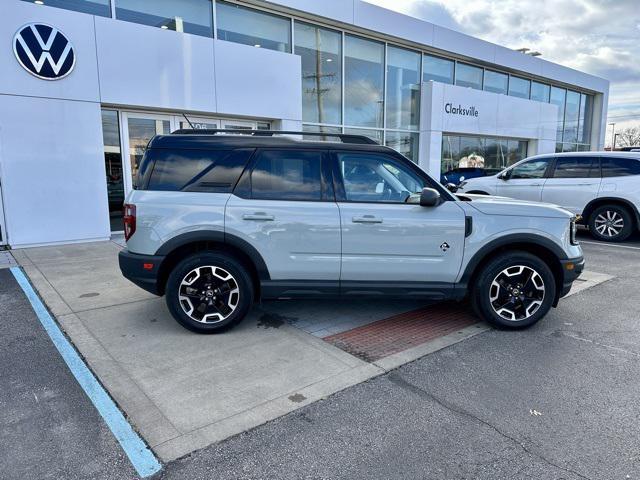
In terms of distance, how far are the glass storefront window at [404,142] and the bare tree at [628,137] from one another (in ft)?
231

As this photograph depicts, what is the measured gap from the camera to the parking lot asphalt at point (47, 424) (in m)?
2.47

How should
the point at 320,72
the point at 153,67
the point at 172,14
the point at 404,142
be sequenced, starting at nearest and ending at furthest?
the point at 153,67 → the point at 172,14 → the point at 320,72 → the point at 404,142

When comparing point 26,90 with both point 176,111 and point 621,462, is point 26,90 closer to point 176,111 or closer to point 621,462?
point 176,111

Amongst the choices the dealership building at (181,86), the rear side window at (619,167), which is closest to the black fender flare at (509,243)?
the rear side window at (619,167)

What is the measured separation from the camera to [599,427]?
288 cm

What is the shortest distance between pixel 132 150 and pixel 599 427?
30.6ft

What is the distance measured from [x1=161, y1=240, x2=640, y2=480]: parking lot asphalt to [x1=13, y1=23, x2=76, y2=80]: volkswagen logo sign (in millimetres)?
8103

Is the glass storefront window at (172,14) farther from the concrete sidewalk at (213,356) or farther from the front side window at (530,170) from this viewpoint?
the front side window at (530,170)

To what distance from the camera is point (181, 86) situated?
941 cm

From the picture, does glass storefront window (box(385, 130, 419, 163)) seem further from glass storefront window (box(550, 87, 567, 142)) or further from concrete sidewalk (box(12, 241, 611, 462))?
glass storefront window (box(550, 87, 567, 142))

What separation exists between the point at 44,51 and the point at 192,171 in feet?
19.4

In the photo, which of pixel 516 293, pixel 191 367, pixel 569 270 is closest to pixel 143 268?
pixel 191 367

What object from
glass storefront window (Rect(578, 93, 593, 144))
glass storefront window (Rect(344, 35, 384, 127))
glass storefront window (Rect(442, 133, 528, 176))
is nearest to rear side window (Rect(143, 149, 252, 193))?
glass storefront window (Rect(344, 35, 384, 127))

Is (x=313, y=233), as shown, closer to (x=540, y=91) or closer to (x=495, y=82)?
(x=495, y=82)
